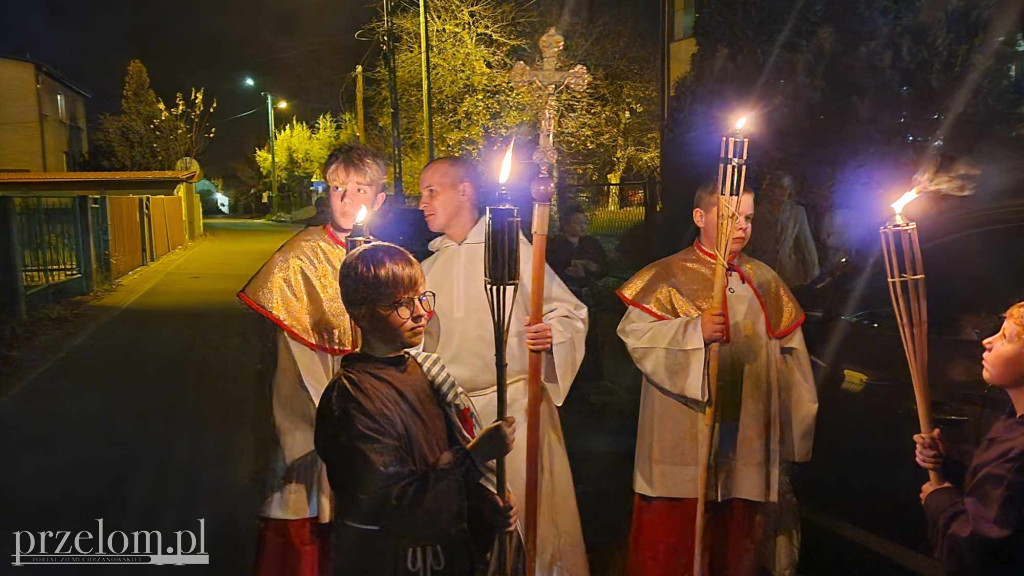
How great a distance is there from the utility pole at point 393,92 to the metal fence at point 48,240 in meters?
7.87

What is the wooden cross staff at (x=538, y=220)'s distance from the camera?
3.07 m

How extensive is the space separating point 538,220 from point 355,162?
69 cm

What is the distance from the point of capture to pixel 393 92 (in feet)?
13.2

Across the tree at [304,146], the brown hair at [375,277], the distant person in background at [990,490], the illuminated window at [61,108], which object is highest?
the illuminated window at [61,108]

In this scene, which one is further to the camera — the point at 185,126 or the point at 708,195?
the point at 185,126

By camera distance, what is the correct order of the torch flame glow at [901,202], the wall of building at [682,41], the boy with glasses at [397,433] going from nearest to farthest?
the boy with glasses at [397,433] → the torch flame glow at [901,202] → the wall of building at [682,41]

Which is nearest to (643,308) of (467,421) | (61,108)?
(467,421)

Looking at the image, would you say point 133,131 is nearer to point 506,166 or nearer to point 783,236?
point 506,166

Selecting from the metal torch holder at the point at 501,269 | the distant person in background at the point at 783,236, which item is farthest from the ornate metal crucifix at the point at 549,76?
the distant person in background at the point at 783,236

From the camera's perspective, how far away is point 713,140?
405 cm

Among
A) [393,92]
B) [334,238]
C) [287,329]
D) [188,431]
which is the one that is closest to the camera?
[287,329]

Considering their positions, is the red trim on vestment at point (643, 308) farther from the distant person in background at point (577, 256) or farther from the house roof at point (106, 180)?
the house roof at point (106, 180)

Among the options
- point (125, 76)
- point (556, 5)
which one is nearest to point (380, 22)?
point (125, 76)

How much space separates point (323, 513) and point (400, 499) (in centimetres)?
47
